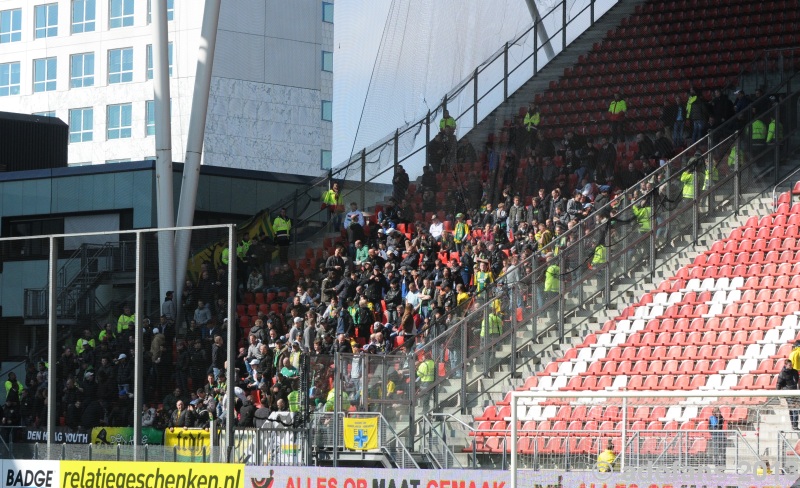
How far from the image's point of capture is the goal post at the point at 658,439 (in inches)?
555

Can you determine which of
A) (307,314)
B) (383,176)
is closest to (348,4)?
(383,176)

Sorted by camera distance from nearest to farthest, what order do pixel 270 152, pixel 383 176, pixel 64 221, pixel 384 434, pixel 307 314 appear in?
1. pixel 384 434
2. pixel 307 314
3. pixel 383 176
4. pixel 64 221
5. pixel 270 152

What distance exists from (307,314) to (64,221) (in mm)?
13524

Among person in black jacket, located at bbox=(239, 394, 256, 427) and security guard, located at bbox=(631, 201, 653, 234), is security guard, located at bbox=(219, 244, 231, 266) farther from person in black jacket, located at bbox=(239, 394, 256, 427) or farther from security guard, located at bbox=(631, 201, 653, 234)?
security guard, located at bbox=(631, 201, 653, 234)

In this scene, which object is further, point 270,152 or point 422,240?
point 270,152

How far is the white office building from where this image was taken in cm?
5669

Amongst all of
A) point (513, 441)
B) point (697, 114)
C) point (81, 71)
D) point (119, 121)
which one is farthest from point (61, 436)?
point (81, 71)

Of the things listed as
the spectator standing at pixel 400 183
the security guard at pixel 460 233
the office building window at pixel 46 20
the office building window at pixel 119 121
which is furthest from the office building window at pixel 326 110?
the security guard at pixel 460 233

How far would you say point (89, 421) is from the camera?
20.4 metres

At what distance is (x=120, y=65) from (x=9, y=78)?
6659 mm

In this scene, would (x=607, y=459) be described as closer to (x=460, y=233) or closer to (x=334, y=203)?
(x=460, y=233)

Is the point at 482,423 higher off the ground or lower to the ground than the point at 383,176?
lower

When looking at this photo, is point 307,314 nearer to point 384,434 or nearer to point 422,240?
point 422,240

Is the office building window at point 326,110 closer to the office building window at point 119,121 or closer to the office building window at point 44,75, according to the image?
the office building window at point 119,121
